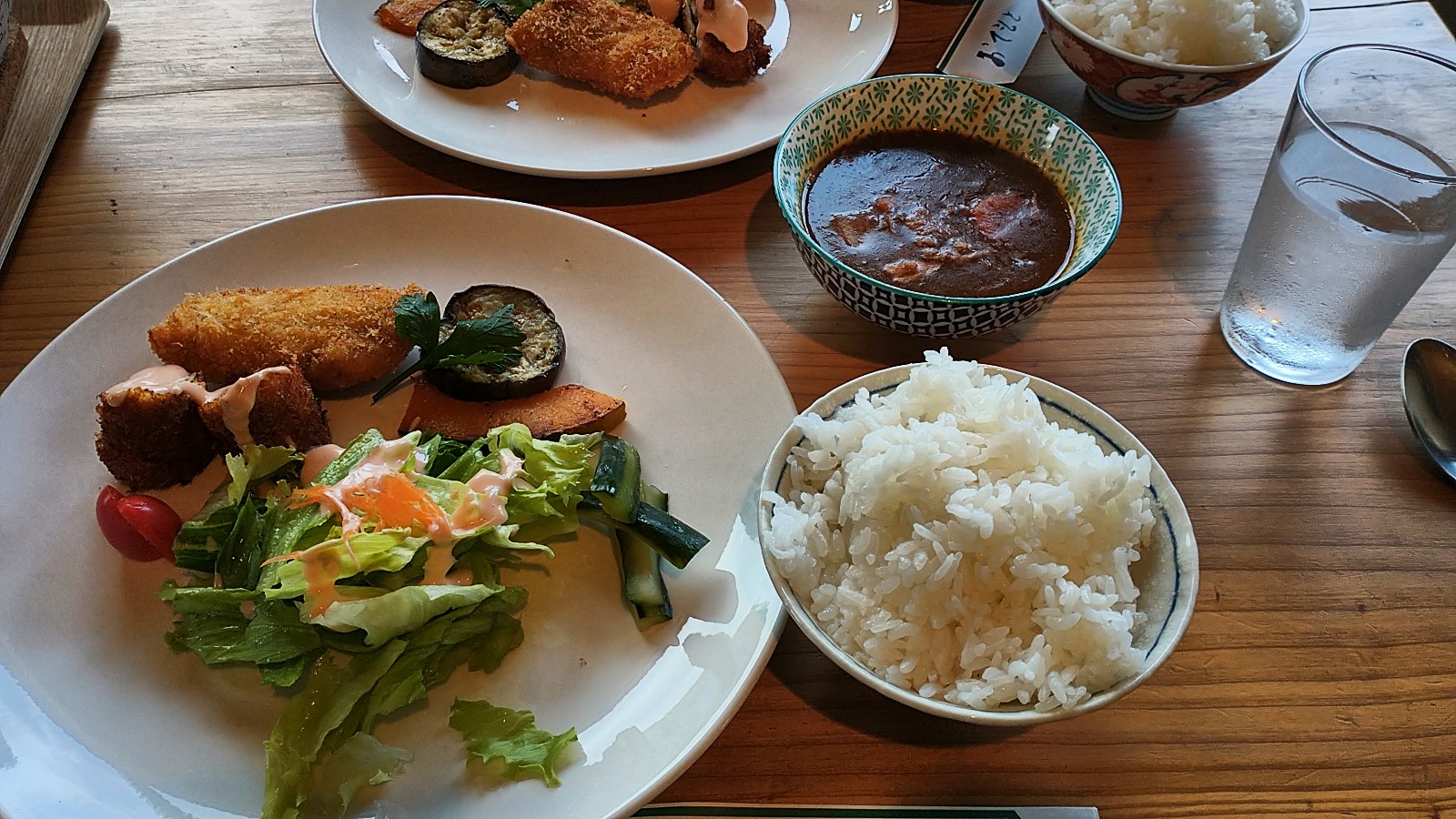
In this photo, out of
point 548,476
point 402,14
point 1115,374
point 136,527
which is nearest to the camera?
point 136,527

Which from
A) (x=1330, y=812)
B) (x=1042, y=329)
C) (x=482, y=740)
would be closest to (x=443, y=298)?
(x=482, y=740)

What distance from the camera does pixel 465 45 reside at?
8.79 feet

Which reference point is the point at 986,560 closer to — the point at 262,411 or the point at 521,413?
the point at 521,413

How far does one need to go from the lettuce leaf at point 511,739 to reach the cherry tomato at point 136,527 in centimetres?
63

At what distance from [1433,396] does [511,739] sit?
6.45 feet

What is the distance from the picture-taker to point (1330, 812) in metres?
1.49

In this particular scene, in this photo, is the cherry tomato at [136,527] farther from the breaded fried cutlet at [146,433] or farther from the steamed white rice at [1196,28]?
the steamed white rice at [1196,28]

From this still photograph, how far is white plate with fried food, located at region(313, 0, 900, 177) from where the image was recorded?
2426mm

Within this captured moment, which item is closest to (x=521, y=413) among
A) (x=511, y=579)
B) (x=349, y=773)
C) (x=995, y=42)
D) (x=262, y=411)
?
(x=511, y=579)

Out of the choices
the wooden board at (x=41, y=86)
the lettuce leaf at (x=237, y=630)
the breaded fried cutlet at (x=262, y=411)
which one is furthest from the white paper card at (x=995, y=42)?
the wooden board at (x=41, y=86)

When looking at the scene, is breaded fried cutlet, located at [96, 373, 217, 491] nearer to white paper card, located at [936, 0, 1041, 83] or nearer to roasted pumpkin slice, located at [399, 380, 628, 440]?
roasted pumpkin slice, located at [399, 380, 628, 440]

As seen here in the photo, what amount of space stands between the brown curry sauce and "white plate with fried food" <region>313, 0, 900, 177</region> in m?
0.32

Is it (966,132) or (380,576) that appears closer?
(380,576)

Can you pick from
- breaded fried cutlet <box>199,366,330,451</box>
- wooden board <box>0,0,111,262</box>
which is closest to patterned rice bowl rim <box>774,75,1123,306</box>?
breaded fried cutlet <box>199,366,330,451</box>
